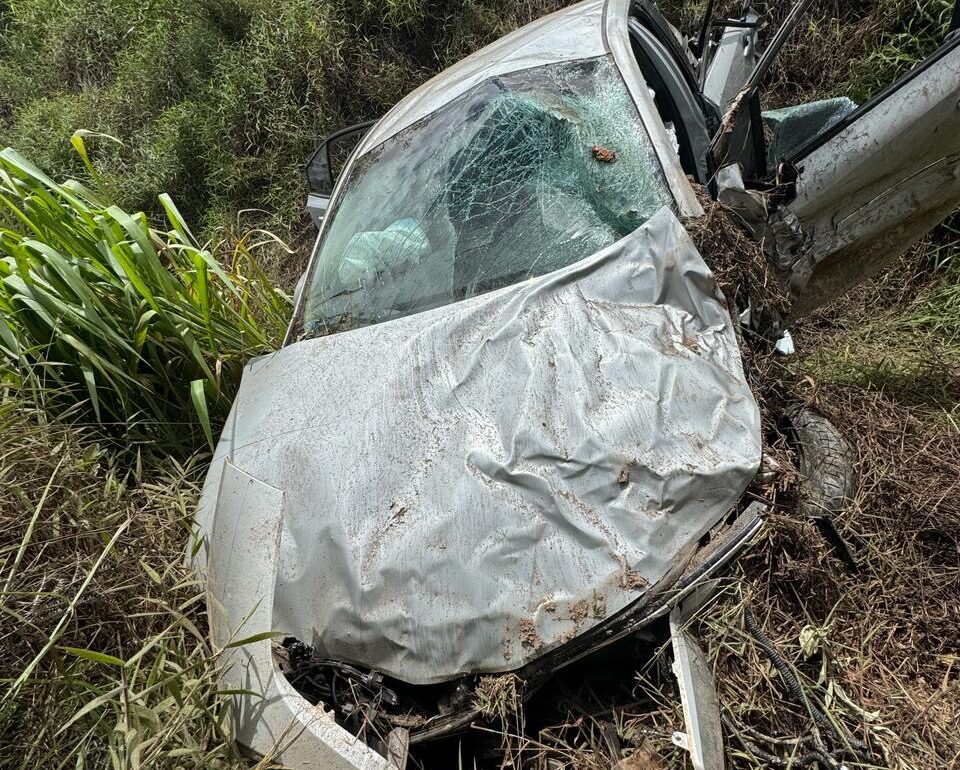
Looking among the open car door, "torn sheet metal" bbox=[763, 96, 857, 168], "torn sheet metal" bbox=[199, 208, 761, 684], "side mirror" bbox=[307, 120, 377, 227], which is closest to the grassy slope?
"torn sheet metal" bbox=[199, 208, 761, 684]

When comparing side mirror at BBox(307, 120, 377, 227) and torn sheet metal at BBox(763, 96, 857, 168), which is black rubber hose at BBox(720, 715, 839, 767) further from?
torn sheet metal at BBox(763, 96, 857, 168)

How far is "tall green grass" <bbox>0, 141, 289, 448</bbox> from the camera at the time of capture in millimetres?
2537

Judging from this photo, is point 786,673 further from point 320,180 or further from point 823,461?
point 320,180

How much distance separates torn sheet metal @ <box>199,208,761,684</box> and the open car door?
53 cm

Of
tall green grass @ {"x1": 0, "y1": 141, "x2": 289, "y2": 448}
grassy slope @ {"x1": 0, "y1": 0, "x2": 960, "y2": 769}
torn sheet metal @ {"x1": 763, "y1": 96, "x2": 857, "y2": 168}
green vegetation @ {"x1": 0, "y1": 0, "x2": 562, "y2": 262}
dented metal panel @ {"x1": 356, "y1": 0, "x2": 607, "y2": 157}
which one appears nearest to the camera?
grassy slope @ {"x1": 0, "y1": 0, "x2": 960, "y2": 769}

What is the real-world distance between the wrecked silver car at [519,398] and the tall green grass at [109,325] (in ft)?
1.71

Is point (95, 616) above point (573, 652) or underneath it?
Result: above

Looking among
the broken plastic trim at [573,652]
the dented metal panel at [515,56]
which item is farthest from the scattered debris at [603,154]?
the broken plastic trim at [573,652]

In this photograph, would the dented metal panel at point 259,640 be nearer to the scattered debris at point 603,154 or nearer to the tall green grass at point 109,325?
the tall green grass at point 109,325

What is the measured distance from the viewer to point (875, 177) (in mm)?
2189

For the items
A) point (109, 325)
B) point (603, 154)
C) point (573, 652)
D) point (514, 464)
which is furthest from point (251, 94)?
point (573, 652)

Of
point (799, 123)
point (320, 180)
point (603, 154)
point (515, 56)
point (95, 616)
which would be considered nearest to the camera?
point (95, 616)

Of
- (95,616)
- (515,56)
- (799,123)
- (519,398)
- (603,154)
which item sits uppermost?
(515,56)

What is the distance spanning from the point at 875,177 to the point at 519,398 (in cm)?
134
